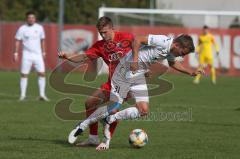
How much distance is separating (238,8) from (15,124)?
41.1 m

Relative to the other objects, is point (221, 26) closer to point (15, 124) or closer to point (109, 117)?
point (15, 124)

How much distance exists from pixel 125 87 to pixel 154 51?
2.26ft

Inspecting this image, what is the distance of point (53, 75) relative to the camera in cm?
1675

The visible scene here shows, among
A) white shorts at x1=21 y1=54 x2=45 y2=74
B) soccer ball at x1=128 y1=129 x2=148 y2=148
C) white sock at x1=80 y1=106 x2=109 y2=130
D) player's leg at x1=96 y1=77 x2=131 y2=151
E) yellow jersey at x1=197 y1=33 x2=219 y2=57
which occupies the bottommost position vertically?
yellow jersey at x1=197 y1=33 x2=219 y2=57

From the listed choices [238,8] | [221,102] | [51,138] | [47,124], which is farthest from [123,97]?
Result: [238,8]

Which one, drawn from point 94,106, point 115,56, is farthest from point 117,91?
point 115,56

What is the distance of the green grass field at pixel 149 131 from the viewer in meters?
9.70

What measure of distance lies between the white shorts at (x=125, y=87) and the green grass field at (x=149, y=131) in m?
0.71

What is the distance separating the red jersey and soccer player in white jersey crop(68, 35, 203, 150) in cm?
8

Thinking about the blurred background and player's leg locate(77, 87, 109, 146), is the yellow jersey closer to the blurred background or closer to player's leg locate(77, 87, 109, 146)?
the blurred background

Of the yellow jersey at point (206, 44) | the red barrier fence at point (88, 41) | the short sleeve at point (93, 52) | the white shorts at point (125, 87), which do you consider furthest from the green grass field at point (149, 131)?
the red barrier fence at point (88, 41)

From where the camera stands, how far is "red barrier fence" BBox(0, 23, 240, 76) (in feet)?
107

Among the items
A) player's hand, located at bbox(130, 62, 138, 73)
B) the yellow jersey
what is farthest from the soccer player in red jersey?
the yellow jersey

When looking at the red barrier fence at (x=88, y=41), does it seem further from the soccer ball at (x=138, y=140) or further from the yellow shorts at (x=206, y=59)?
the soccer ball at (x=138, y=140)
